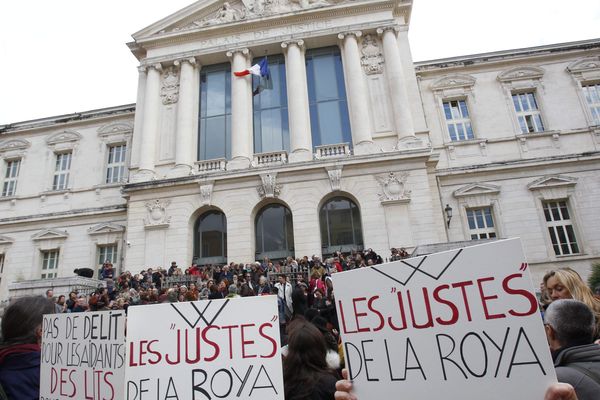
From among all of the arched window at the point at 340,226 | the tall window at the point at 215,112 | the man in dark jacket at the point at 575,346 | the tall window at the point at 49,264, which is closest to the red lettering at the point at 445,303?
the man in dark jacket at the point at 575,346

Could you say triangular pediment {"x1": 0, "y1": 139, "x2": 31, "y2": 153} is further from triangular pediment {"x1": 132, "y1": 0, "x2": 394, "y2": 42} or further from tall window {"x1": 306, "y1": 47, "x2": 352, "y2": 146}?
tall window {"x1": 306, "y1": 47, "x2": 352, "y2": 146}

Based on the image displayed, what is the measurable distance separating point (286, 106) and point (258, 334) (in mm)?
20321

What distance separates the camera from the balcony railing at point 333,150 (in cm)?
1972

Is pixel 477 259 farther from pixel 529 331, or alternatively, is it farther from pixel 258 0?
pixel 258 0

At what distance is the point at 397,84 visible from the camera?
2038 cm

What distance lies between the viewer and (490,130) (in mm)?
21531

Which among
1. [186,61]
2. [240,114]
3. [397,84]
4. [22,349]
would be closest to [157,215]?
[240,114]

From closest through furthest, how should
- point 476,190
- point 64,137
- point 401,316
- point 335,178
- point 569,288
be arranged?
point 401,316 < point 569,288 < point 335,178 < point 476,190 < point 64,137

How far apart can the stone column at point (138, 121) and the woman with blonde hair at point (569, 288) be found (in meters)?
21.7

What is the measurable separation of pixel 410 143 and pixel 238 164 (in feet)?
29.1

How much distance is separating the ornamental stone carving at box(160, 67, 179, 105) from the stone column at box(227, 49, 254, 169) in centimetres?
359

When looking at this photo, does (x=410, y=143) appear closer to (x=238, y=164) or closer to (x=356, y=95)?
(x=356, y=95)

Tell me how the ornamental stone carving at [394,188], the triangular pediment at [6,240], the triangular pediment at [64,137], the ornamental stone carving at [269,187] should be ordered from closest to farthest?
the ornamental stone carving at [394,188] < the ornamental stone carving at [269,187] < the triangular pediment at [6,240] < the triangular pediment at [64,137]

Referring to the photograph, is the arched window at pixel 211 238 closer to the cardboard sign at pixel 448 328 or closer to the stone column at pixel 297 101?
the stone column at pixel 297 101
